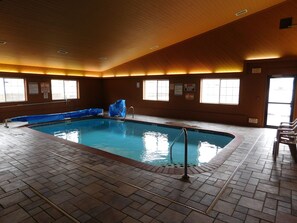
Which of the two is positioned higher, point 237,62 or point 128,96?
point 237,62

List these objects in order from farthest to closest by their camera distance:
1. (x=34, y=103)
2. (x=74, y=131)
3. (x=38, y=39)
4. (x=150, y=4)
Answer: (x=34, y=103) < (x=74, y=131) < (x=38, y=39) < (x=150, y=4)

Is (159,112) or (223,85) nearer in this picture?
(223,85)

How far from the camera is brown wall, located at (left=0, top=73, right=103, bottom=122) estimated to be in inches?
346

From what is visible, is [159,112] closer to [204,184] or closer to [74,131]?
[74,131]

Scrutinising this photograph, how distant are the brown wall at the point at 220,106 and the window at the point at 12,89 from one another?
490 cm

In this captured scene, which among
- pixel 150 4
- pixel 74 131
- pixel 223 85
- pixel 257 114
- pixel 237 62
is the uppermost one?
pixel 150 4

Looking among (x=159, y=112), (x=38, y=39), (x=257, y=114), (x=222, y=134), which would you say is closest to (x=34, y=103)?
(x=38, y=39)

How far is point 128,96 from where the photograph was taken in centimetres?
1130

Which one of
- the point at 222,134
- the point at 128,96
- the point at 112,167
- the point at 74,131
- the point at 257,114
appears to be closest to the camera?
the point at 112,167

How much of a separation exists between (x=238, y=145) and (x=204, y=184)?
96.8 inches

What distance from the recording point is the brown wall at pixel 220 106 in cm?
698

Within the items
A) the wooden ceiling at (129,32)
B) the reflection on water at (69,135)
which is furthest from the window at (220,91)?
the reflection on water at (69,135)

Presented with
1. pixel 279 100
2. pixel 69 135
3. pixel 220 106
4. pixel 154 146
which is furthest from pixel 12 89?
pixel 279 100

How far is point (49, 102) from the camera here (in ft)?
33.3
